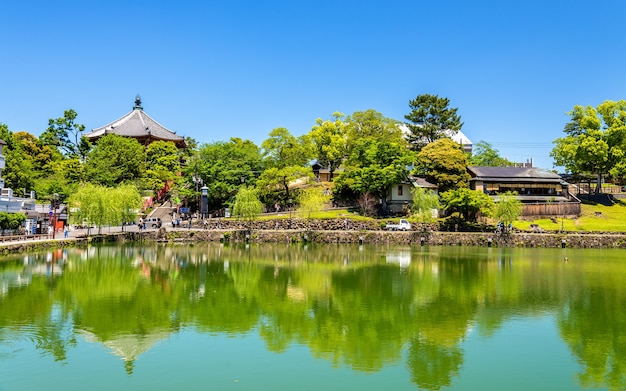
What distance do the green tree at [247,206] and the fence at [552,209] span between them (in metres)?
23.7

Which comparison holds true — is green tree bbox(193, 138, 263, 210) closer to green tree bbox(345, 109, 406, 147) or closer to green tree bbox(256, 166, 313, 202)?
green tree bbox(256, 166, 313, 202)

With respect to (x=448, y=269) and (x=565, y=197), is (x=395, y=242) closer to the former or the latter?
(x=448, y=269)

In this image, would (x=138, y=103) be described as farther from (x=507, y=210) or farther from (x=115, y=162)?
(x=507, y=210)

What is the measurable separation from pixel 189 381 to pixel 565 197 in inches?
1879

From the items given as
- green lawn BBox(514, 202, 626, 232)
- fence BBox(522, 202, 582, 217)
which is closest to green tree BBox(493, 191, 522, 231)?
green lawn BBox(514, 202, 626, 232)

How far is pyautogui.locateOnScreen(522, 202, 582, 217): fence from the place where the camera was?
46.3 metres

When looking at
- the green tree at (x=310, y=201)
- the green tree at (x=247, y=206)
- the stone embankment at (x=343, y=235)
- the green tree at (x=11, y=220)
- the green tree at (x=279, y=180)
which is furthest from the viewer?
the green tree at (x=279, y=180)

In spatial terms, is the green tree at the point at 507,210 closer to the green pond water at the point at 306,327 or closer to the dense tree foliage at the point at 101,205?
the green pond water at the point at 306,327

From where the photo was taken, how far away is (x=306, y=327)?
554 inches

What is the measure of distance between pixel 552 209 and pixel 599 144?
348 inches

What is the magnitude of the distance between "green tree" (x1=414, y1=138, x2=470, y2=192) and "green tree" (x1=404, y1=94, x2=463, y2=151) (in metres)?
9.30

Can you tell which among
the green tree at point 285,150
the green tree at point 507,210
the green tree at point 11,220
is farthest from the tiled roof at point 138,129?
the green tree at point 507,210

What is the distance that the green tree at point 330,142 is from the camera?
189 ft

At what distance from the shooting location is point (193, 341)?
12586mm
